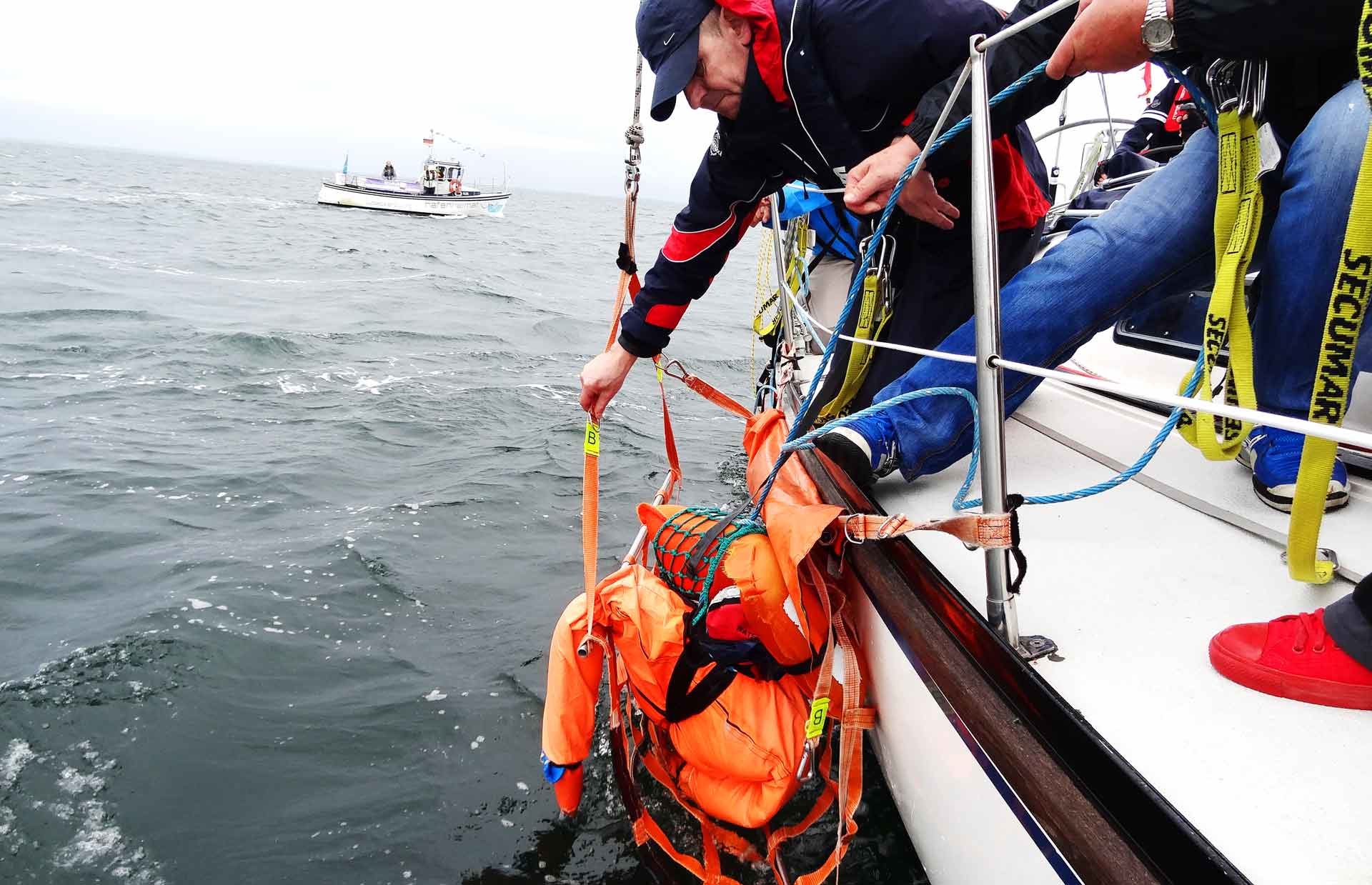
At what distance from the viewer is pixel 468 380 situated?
7801mm

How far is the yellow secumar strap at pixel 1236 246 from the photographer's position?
46.8 inches

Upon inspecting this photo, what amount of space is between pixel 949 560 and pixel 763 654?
50 cm

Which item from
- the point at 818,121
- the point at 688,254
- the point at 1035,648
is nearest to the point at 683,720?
the point at 1035,648

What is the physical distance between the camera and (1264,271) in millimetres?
1447

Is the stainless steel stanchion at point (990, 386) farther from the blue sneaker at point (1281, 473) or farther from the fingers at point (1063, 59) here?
the blue sneaker at point (1281, 473)

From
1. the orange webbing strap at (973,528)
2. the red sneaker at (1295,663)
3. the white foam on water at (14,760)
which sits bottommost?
the white foam on water at (14,760)

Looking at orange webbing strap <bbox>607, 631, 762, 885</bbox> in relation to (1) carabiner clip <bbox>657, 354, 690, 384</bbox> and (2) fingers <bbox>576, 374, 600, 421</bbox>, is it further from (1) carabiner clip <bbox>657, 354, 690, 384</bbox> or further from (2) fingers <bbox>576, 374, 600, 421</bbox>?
(1) carabiner clip <bbox>657, 354, 690, 384</bbox>

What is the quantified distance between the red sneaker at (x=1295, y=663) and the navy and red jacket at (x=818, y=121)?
→ 1075mm

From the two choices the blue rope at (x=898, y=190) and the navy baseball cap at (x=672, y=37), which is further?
the navy baseball cap at (x=672, y=37)

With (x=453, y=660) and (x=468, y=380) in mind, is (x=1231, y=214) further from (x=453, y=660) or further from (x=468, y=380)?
(x=468, y=380)

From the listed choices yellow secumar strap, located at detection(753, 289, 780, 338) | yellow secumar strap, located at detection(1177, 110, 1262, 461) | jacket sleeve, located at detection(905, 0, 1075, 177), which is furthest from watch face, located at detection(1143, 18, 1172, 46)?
yellow secumar strap, located at detection(753, 289, 780, 338)

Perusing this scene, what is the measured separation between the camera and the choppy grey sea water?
2.23 metres

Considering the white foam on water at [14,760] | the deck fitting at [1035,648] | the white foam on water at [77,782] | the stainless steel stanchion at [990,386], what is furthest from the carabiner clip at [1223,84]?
the white foam on water at [14,760]

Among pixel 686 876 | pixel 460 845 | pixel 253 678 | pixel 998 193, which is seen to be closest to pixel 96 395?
pixel 253 678
